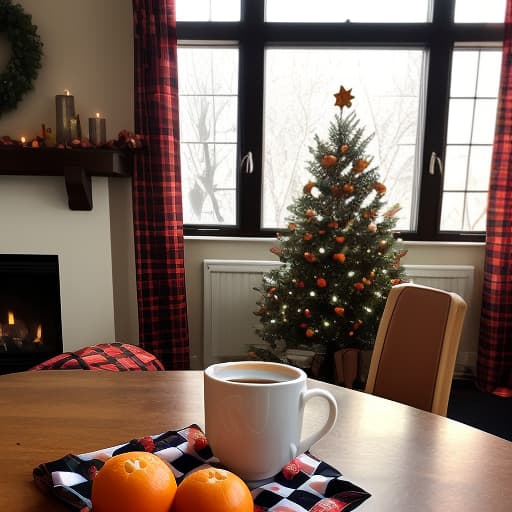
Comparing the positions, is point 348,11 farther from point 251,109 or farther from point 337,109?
point 251,109

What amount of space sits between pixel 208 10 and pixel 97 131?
40.5 inches

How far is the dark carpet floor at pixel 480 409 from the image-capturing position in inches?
91.6

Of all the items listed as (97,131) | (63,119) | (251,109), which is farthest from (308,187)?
(63,119)

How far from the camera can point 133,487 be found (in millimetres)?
430

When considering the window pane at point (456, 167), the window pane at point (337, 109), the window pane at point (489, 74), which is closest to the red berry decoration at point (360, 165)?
the window pane at point (337, 109)

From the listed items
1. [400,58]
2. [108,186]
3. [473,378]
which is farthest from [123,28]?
[473,378]

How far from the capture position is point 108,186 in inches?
107

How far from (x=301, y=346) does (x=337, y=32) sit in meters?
1.88

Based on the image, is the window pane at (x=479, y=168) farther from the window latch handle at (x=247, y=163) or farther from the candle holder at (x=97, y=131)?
the candle holder at (x=97, y=131)

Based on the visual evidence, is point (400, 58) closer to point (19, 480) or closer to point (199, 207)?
point (199, 207)

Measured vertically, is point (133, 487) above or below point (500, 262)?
above

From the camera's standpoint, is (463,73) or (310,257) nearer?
(310,257)

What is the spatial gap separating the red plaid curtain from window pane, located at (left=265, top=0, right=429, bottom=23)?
2.22ft

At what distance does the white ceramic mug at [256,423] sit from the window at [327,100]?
7.93 feet
